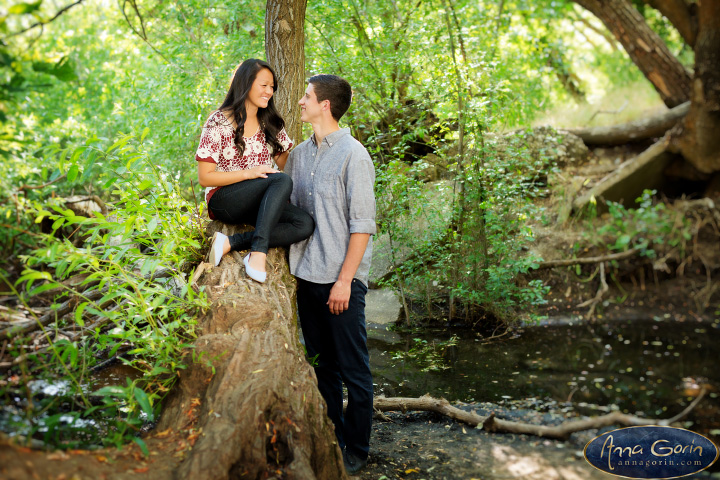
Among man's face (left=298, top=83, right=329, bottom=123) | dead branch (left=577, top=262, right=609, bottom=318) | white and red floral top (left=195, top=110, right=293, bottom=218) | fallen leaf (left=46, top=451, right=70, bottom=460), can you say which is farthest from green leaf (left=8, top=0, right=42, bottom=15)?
dead branch (left=577, top=262, right=609, bottom=318)

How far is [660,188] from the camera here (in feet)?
22.2

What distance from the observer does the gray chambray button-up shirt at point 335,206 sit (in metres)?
2.61

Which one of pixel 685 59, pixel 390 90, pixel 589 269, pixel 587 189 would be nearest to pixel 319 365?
pixel 390 90

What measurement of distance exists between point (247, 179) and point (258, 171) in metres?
0.08

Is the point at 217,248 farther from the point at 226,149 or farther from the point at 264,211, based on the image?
the point at 226,149

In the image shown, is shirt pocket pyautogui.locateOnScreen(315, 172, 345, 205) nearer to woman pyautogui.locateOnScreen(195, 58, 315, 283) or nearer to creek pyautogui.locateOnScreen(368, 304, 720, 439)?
woman pyautogui.locateOnScreen(195, 58, 315, 283)

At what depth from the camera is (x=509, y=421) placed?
3186 mm

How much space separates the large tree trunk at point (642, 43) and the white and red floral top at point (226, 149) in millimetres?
5472

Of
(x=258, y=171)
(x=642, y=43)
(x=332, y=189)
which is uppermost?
(x=642, y=43)

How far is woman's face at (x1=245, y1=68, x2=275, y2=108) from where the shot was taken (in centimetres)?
274

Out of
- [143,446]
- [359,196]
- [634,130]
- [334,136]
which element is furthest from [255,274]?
[634,130]

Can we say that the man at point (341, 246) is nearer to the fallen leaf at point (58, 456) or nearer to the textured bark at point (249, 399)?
the textured bark at point (249, 399)

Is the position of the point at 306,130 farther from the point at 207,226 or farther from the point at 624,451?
the point at 624,451

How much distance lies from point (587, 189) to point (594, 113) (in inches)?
70.7
